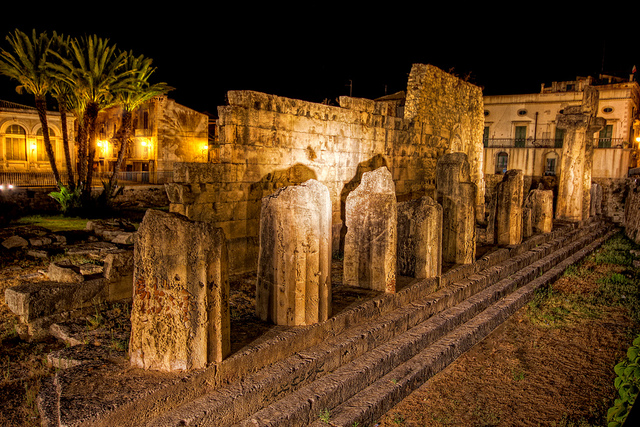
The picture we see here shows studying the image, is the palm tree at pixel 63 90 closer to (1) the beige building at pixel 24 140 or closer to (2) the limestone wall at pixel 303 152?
(1) the beige building at pixel 24 140

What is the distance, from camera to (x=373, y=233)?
5418 millimetres

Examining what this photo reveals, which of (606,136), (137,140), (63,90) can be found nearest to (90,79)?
(63,90)

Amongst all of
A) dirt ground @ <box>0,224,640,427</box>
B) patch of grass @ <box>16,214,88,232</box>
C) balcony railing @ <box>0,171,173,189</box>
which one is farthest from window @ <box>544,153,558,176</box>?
patch of grass @ <box>16,214,88,232</box>

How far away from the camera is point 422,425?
3.87 metres

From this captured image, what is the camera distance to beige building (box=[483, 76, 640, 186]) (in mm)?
27984

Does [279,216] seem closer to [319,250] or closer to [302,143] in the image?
[319,250]

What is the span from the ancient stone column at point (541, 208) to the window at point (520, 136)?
22.4 m

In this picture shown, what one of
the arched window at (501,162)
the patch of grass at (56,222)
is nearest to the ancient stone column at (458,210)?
the patch of grass at (56,222)

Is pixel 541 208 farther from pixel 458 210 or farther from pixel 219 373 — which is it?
pixel 219 373

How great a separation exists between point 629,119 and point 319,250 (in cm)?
3165

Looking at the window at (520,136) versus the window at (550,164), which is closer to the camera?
the window at (550,164)


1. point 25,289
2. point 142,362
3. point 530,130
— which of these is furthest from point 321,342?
point 530,130

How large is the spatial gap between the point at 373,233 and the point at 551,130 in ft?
95.7

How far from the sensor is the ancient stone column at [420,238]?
6.00m
